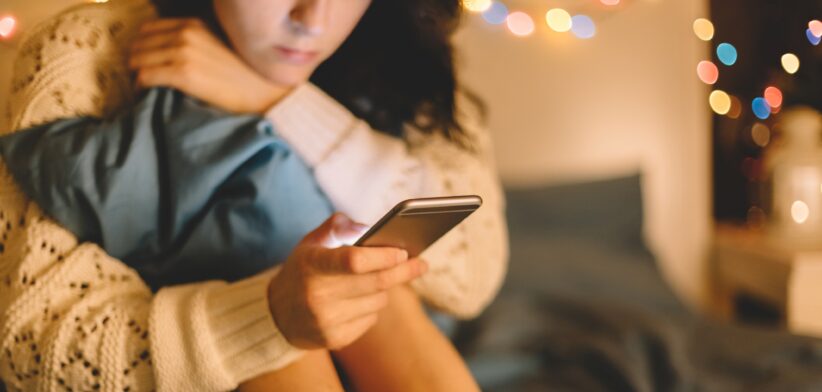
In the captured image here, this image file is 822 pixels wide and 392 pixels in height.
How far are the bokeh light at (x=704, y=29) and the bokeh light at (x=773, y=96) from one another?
214 millimetres

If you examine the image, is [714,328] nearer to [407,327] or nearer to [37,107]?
[407,327]

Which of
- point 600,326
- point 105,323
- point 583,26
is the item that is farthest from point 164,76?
point 583,26

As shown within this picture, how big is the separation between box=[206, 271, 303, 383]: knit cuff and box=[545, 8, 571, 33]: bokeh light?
4.25 ft

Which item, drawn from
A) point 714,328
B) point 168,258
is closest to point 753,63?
point 714,328

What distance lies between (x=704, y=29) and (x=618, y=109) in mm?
349

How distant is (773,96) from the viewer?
1.83m

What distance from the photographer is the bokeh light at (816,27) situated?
176cm

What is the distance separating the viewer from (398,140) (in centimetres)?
85

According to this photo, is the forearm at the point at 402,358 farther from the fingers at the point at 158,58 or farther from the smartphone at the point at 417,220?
the fingers at the point at 158,58

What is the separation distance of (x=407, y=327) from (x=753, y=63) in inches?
63.4

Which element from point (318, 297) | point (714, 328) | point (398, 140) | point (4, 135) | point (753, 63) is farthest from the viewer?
point (753, 63)

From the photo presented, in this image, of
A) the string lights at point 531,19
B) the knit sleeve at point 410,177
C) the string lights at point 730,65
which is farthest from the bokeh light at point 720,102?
the knit sleeve at point 410,177

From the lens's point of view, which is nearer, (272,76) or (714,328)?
(272,76)

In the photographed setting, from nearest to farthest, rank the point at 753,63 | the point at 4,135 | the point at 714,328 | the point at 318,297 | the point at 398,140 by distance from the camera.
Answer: the point at 318,297 → the point at 4,135 → the point at 398,140 → the point at 714,328 → the point at 753,63
